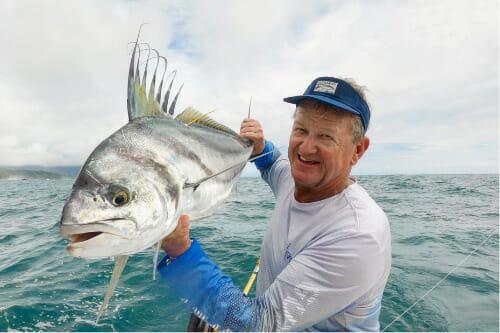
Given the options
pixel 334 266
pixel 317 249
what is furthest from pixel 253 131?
pixel 334 266

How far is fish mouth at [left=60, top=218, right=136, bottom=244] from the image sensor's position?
1.54 meters

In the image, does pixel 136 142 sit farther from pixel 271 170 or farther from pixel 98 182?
pixel 271 170

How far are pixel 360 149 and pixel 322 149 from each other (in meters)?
0.43

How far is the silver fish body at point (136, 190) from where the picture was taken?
1.58 meters

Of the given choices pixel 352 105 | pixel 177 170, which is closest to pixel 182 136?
pixel 177 170

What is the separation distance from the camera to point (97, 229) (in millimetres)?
1569

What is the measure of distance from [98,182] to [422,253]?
7.57 m

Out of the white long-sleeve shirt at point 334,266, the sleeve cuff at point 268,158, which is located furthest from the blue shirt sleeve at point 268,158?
the white long-sleeve shirt at point 334,266

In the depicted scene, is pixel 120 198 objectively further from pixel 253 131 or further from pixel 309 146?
pixel 253 131

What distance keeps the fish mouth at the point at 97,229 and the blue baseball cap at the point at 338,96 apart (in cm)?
150

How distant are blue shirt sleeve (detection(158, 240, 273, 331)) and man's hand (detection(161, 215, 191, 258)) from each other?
37 mm

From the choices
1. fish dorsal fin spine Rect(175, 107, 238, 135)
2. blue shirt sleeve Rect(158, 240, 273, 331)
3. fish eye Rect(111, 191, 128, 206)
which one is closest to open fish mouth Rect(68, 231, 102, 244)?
fish eye Rect(111, 191, 128, 206)

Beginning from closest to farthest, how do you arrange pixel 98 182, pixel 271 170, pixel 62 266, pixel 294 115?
pixel 98 182 → pixel 294 115 → pixel 271 170 → pixel 62 266

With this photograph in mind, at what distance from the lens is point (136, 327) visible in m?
4.13
